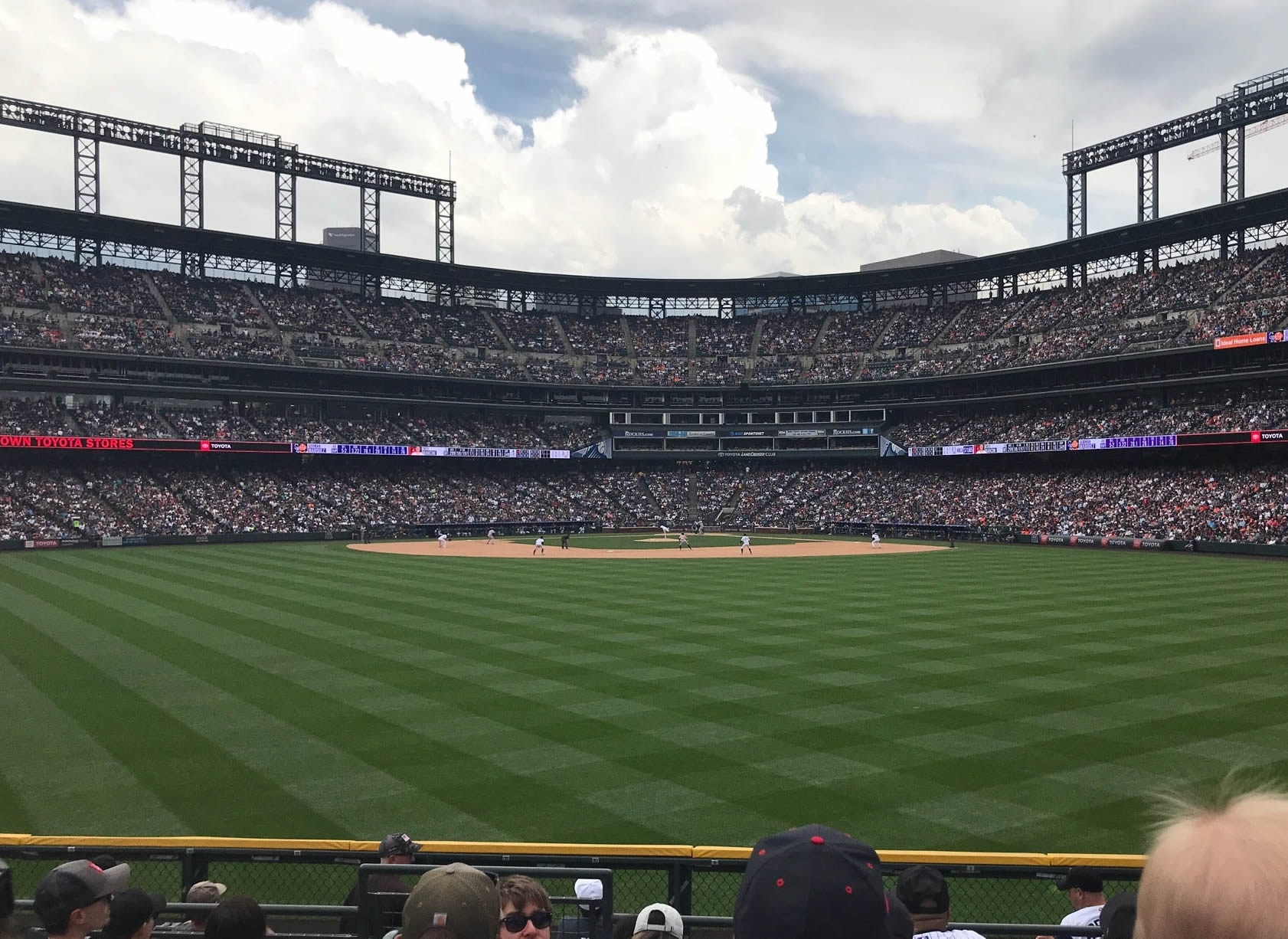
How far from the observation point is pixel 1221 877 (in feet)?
5.65

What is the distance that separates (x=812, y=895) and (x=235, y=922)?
3238 millimetres

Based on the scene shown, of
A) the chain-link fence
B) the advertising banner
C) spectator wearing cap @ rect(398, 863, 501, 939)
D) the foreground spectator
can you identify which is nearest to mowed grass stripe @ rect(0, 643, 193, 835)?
the chain-link fence

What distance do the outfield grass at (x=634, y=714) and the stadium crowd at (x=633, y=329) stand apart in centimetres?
4861

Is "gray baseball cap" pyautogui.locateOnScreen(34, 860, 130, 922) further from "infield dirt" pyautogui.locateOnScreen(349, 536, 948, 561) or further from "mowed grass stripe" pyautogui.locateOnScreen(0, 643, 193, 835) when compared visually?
"infield dirt" pyautogui.locateOnScreen(349, 536, 948, 561)

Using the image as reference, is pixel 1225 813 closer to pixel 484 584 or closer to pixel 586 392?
pixel 484 584

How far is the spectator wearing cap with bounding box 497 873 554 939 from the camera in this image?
4.72 metres

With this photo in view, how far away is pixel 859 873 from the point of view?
261 centimetres

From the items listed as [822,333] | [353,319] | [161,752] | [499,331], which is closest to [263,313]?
[353,319]

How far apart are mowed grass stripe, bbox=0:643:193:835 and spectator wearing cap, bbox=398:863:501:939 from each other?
33.0 feet

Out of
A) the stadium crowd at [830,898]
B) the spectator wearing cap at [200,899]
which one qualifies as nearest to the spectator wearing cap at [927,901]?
the stadium crowd at [830,898]

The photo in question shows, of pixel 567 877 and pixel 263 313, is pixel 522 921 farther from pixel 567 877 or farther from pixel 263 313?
pixel 263 313

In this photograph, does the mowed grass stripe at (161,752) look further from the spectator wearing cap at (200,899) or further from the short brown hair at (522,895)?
the short brown hair at (522,895)

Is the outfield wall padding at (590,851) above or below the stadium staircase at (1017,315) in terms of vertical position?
below

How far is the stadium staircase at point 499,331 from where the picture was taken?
326ft
